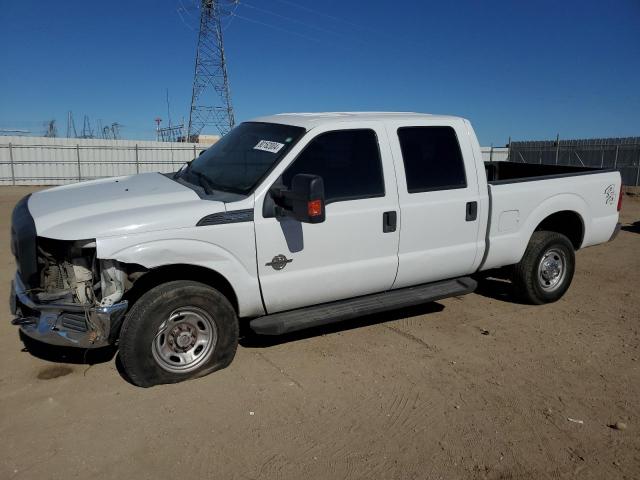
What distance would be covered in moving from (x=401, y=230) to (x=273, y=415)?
191 cm

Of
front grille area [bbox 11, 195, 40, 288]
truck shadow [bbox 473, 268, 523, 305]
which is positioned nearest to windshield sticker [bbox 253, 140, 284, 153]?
front grille area [bbox 11, 195, 40, 288]

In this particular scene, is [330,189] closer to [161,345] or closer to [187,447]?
[161,345]

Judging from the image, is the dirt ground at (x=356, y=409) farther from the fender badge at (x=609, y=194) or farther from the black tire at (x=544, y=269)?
the fender badge at (x=609, y=194)

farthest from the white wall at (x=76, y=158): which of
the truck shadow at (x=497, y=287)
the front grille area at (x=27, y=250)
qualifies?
the front grille area at (x=27, y=250)

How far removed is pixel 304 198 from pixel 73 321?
182cm

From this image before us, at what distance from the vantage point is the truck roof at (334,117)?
4609 mm

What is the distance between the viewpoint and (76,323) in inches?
148

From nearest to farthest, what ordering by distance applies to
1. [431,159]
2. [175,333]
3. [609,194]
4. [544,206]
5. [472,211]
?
[175,333]
[431,159]
[472,211]
[544,206]
[609,194]

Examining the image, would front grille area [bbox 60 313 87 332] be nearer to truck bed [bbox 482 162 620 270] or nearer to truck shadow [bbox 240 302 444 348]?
truck shadow [bbox 240 302 444 348]

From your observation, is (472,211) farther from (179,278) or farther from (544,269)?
(179,278)

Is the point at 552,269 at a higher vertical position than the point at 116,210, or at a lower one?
lower

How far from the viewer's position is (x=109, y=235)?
3613mm

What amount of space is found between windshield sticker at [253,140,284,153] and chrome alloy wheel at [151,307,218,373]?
1411 mm

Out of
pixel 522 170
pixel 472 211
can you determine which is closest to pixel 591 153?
pixel 522 170
